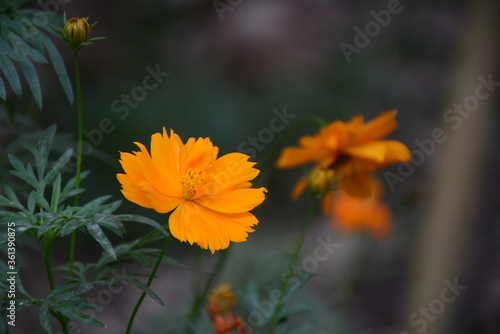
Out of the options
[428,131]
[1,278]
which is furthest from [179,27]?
[1,278]

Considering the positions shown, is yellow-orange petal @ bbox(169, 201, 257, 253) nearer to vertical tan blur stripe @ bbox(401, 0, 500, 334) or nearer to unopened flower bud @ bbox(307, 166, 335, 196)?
unopened flower bud @ bbox(307, 166, 335, 196)

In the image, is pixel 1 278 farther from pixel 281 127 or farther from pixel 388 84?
pixel 388 84

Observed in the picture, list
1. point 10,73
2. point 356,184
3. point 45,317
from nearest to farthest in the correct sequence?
point 45,317
point 10,73
point 356,184

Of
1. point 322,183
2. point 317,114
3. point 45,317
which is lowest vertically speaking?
point 317,114

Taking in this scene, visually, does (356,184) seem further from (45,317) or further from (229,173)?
(45,317)

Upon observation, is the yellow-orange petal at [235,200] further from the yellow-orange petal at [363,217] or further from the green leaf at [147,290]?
the yellow-orange petal at [363,217]

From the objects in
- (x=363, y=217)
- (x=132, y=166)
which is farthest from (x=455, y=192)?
(x=132, y=166)

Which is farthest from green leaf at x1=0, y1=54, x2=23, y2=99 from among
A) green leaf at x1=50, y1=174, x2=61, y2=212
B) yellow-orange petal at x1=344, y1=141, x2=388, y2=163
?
yellow-orange petal at x1=344, y1=141, x2=388, y2=163

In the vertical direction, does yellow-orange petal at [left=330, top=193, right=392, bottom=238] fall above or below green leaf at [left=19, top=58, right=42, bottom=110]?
below

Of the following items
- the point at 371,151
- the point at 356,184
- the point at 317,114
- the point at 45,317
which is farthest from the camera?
the point at 317,114
